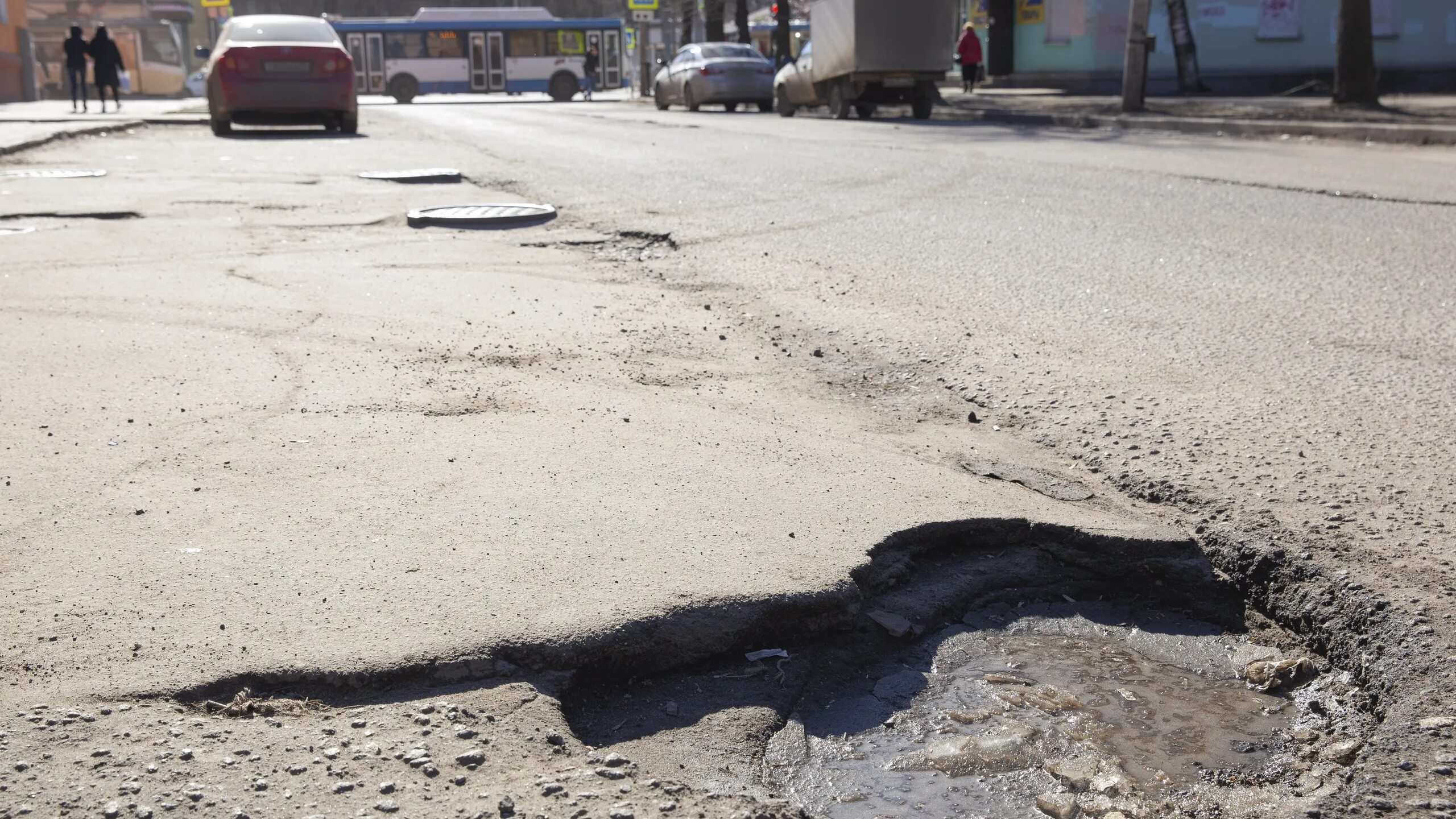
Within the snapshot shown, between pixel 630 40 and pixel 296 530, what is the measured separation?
52359mm

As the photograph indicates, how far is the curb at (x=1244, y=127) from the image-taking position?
13.7m

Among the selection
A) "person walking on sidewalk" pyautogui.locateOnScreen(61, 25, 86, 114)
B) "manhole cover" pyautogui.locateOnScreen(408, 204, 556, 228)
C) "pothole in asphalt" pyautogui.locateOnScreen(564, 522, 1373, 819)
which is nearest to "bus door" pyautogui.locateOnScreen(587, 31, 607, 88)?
"person walking on sidewalk" pyautogui.locateOnScreen(61, 25, 86, 114)

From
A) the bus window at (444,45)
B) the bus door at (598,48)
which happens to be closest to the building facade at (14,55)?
the bus window at (444,45)

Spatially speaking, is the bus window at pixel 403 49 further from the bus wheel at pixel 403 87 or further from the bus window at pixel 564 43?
the bus window at pixel 564 43

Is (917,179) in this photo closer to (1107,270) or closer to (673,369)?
(1107,270)

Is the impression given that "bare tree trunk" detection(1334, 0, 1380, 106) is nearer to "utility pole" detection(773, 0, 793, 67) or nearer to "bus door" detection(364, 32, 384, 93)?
"utility pole" detection(773, 0, 793, 67)

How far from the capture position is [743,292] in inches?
218

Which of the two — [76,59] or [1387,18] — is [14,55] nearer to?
[76,59]

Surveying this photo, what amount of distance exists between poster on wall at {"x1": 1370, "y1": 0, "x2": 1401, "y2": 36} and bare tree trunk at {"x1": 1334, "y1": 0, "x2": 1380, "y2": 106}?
9076 mm

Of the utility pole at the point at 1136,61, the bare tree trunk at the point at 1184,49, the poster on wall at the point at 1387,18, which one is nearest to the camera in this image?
the utility pole at the point at 1136,61

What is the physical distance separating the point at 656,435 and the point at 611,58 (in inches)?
1681

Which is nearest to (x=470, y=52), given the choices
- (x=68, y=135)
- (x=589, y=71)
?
(x=589, y=71)

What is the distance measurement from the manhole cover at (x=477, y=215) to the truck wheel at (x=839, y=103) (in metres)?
15.5

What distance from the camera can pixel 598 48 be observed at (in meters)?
43.7
